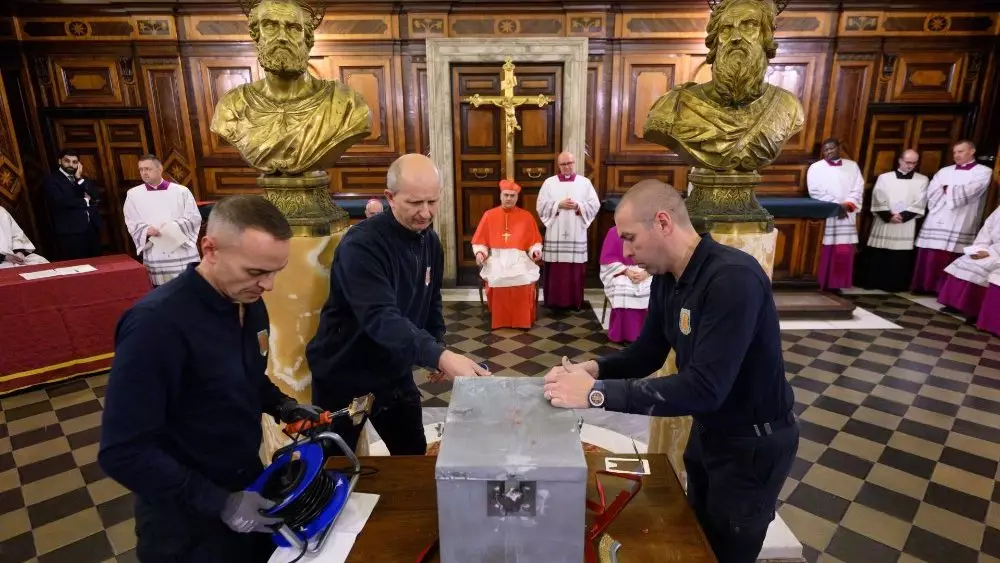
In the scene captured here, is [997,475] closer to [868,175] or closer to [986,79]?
[868,175]

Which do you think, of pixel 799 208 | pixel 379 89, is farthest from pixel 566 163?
pixel 799 208

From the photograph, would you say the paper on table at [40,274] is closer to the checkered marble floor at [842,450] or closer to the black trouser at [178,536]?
the checkered marble floor at [842,450]

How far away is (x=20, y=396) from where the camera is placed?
4.39 meters

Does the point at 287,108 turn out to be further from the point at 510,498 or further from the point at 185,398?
the point at 510,498

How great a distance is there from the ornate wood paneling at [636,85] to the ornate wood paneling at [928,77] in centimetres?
289

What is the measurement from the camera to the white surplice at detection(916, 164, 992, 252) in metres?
6.62

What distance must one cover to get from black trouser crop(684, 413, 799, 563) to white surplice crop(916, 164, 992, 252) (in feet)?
22.5

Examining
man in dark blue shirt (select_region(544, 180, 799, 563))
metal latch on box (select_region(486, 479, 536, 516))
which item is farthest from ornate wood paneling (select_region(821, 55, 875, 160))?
metal latch on box (select_region(486, 479, 536, 516))

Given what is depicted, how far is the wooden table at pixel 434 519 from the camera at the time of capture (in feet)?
4.83

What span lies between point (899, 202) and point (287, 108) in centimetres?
764

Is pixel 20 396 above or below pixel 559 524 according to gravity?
below

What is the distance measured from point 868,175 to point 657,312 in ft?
23.1

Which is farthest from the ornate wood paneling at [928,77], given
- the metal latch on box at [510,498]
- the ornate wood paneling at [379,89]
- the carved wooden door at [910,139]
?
the metal latch on box at [510,498]

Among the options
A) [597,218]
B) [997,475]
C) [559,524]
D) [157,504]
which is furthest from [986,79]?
[157,504]
